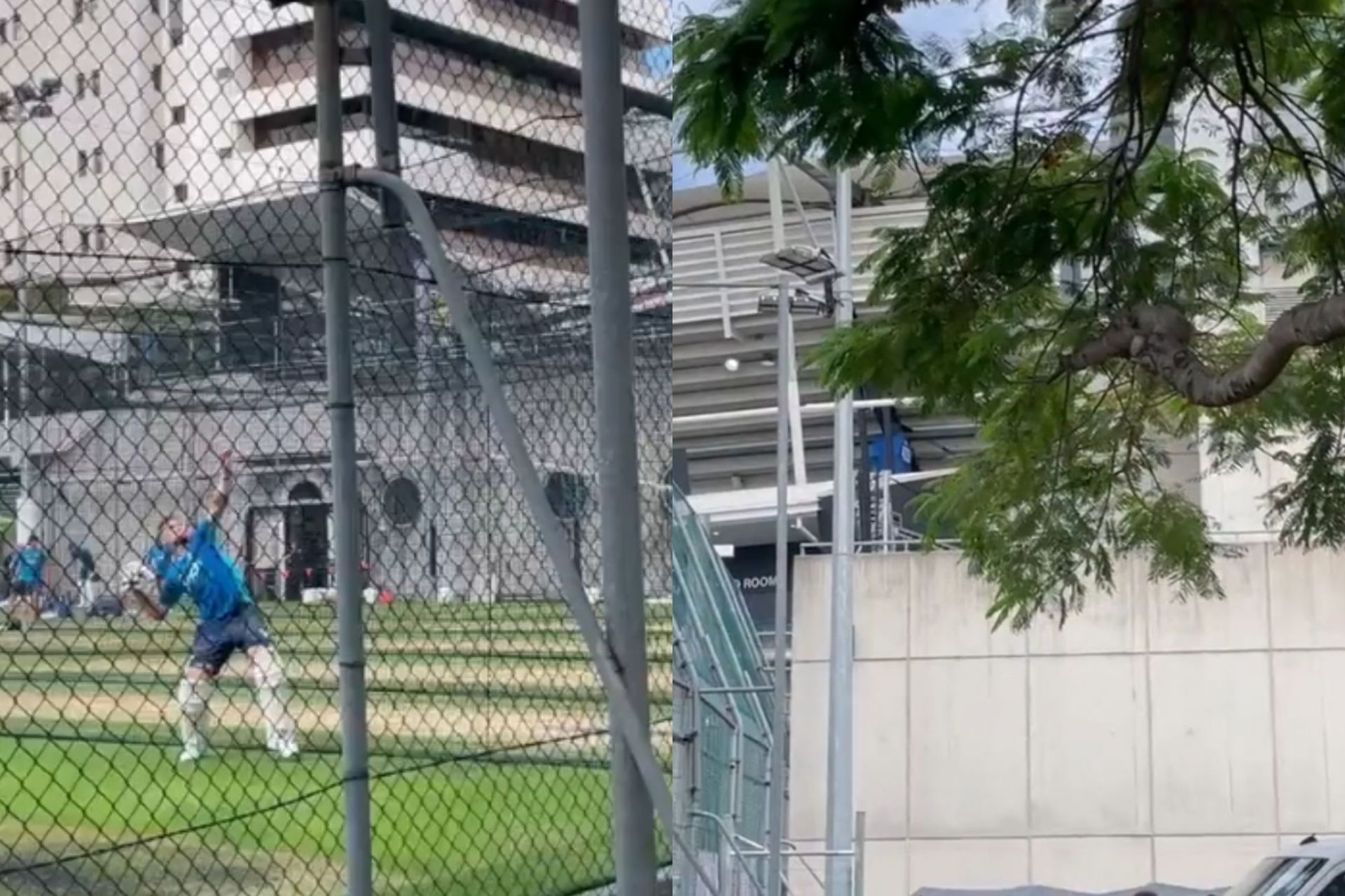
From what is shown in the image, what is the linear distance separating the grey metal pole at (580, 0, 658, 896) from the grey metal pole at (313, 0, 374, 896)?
492 mm

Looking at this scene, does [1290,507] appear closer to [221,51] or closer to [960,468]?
[960,468]

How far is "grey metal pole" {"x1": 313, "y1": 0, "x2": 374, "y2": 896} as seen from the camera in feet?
11.6

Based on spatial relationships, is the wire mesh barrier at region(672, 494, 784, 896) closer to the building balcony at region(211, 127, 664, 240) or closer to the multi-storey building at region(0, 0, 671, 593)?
the multi-storey building at region(0, 0, 671, 593)

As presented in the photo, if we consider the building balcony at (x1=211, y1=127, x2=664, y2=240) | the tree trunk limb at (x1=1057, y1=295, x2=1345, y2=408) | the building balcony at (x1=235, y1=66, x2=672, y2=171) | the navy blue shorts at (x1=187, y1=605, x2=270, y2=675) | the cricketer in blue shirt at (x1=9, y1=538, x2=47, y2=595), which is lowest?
the navy blue shorts at (x1=187, y1=605, x2=270, y2=675)

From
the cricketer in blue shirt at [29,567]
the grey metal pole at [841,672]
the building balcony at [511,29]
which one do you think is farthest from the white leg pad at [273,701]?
the grey metal pole at [841,672]

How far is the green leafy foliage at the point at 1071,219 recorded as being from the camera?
5.12m

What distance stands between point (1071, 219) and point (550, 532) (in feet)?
10.7

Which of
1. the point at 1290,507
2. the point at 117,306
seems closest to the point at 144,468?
the point at 117,306

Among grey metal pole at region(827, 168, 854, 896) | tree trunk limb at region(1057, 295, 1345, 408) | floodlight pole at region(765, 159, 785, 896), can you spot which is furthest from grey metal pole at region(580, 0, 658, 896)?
grey metal pole at region(827, 168, 854, 896)

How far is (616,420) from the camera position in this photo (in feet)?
11.2

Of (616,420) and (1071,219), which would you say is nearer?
(616,420)

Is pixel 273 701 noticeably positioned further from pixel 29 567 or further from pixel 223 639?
pixel 29 567

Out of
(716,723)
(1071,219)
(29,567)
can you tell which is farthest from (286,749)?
(716,723)

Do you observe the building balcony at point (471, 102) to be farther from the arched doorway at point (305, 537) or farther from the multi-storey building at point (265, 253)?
the arched doorway at point (305, 537)
